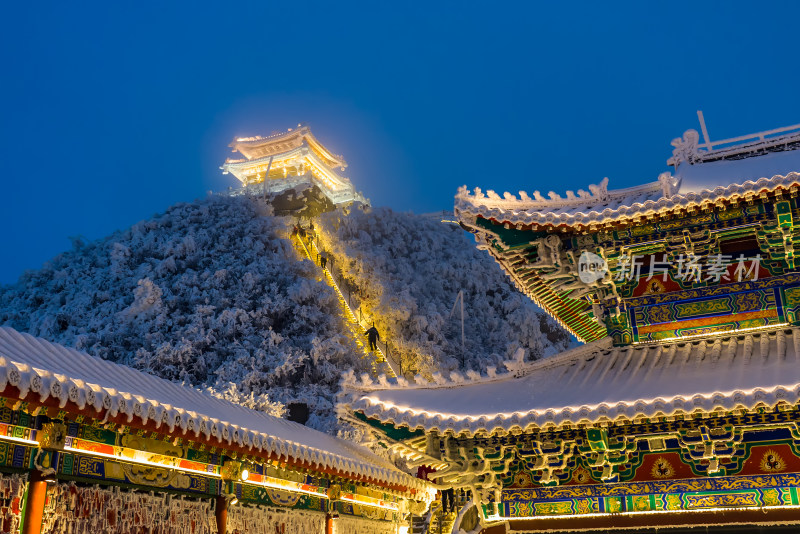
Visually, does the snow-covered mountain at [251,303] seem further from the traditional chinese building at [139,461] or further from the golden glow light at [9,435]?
the golden glow light at [9,435]

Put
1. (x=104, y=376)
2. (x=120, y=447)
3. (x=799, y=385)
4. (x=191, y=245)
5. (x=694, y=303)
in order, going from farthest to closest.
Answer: (x=191, y=245) < (x=694, y=303) < (x=104, y=376) < (x=120, y=447) < (x=799, y=385)

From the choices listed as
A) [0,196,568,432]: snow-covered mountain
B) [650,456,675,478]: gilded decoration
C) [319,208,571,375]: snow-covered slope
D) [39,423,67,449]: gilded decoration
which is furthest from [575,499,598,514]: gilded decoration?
[319,208,571,375]: snow-covered slope

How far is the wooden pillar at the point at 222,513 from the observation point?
31.4 ft

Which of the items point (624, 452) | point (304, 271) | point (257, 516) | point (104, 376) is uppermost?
point (304, 271)

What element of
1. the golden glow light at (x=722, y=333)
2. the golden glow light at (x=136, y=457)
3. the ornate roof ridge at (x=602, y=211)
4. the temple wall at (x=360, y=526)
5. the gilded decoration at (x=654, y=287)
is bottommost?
the temple wall at (x=360, y=526)

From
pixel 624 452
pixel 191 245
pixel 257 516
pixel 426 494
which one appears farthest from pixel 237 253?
pixel 624 452

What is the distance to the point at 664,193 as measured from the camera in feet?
31.7

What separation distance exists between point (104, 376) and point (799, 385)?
816 cm

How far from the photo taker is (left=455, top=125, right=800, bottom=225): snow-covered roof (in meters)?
9.20

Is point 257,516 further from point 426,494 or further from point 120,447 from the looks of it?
point 426,494

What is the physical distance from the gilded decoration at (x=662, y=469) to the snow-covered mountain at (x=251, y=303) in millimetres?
20328

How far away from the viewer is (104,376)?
→ 9438mm

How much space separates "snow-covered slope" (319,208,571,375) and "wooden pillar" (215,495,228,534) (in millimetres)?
28988

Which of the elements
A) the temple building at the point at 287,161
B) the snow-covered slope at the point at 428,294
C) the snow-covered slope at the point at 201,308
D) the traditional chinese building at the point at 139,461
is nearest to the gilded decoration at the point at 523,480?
the traditional chinese building at the point at 139,461
